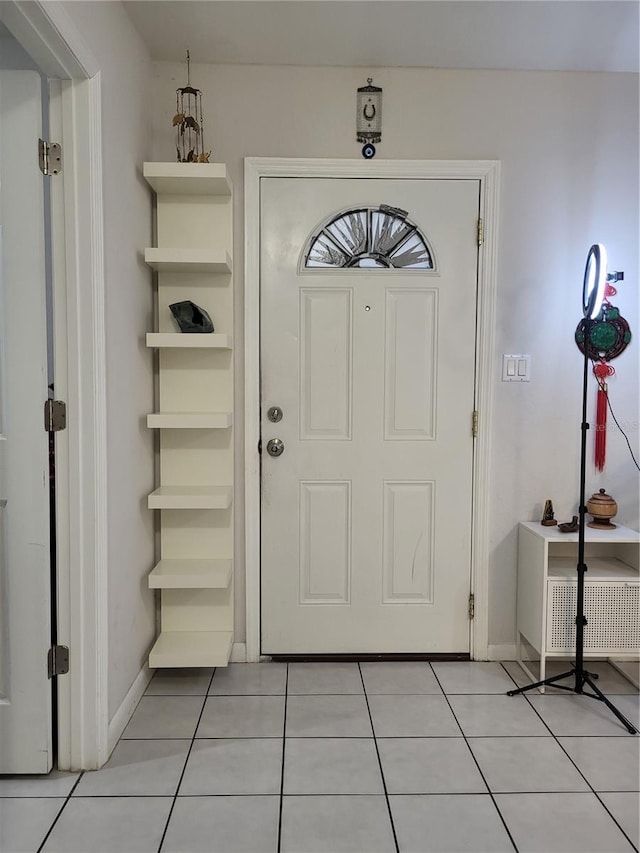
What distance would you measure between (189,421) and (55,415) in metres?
0.63

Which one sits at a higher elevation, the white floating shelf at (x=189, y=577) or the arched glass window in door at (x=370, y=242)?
the arched glass window in door at (x=370, y=242)

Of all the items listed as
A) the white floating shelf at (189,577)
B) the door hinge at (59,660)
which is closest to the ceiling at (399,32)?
the white floating shelf at (189,577)

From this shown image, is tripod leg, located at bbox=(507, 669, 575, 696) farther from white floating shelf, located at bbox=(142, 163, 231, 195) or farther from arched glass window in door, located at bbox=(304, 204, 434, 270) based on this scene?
white floating shelf, located at bbox=(142, 163, 231, 195)

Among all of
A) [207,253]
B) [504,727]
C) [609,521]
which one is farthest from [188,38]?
[504,727]

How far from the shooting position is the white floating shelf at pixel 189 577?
251cm

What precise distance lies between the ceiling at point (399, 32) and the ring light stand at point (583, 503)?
0.80 metres

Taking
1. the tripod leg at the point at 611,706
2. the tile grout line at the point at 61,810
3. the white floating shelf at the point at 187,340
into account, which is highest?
the white floating shelf at the point at 187,340

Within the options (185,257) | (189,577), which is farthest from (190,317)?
(189,577)

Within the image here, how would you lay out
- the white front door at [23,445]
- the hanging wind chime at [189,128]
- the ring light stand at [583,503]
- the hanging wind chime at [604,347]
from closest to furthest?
the white front door at [23,445] → the ring light stand at [583,503] → the hanging wind chime at [189,128] → the hanging wind chime at [604,347]

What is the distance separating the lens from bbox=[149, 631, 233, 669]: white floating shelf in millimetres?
2512

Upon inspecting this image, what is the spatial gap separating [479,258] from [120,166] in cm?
148

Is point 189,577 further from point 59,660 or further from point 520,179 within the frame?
point 520,179

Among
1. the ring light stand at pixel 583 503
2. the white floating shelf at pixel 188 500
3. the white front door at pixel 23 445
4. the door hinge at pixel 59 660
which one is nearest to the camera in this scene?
the white front door at pixel 23 445

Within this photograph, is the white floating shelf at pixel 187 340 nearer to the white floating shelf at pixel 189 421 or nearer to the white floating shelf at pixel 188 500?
the white floating shelf at pixel 189 421
